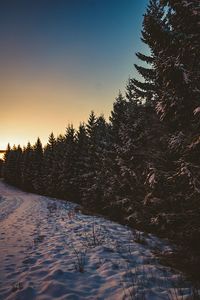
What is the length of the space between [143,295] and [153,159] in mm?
6271

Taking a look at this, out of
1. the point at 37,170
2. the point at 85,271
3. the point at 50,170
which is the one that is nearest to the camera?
the point at 85,271

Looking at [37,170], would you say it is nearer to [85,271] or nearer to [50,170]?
[50,170]

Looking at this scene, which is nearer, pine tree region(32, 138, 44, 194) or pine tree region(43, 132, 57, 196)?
pine tree region(43, 132, 57, 196)

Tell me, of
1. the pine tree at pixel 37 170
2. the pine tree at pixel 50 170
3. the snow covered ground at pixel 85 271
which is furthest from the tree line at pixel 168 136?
the pine tree at pixel 37 170

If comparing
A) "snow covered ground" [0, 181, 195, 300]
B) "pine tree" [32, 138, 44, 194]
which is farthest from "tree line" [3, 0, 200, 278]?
"pine tree" [32, 138, 44, 194]

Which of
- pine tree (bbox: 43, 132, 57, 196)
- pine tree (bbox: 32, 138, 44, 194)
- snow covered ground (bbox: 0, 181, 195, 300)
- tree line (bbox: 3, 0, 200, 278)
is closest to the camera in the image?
snow covered ground (bbox: 0, 181, 195, 300)

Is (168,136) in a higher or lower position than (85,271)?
higher

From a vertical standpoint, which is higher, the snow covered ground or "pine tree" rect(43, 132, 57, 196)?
"pine tree" rect(43, 132, 57, 196)

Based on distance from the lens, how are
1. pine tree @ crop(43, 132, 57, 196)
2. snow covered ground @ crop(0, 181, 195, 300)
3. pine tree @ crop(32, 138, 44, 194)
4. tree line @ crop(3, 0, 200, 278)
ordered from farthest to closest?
pine tree @ crop(32, 138, 44, 194), pine tree @ crop(43, 132, 57, 196), tree line @ crop(3, 0, 200, 278), snow covered ground @ crop(0, 181, 195, 300)

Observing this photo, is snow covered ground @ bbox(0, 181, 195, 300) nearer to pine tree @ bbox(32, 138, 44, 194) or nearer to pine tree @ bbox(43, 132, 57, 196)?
pine tree @ bbox(43, 132, 57, 196)

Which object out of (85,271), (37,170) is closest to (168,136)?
(85,271)

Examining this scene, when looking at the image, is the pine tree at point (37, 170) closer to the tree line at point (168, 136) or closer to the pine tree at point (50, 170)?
the pine tree at point (50, 170)

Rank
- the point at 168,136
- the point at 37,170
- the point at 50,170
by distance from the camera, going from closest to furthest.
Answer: the point at 168,136
the point at 50,170
the point at 37,170

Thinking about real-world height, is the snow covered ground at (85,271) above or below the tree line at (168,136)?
below
